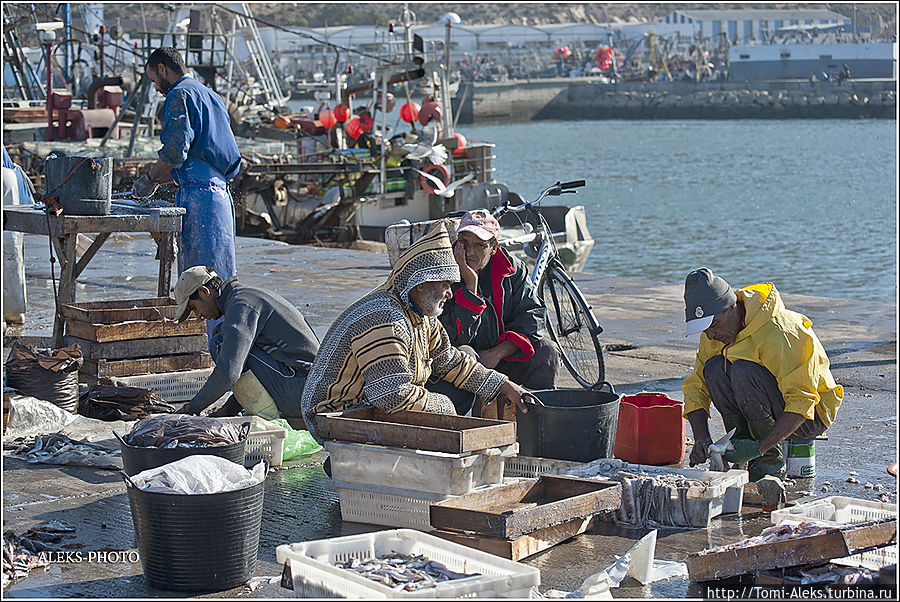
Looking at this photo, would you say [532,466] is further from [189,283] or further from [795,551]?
[189,283]

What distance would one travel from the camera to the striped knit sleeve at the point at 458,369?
473 cm

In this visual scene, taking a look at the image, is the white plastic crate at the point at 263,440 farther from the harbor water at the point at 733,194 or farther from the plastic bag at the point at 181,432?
the harbor water at the point at 733,194

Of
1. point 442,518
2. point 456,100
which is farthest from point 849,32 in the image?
point 442,518

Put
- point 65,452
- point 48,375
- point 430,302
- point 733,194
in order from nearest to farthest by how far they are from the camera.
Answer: point 430,302 → point 65,452 → point 48,375 → point 733,194

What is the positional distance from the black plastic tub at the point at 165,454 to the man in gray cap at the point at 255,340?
3.39 ft

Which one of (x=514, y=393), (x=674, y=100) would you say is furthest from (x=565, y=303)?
(x=674, y=100)

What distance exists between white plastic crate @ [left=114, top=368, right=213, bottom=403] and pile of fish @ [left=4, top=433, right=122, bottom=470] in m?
0.76

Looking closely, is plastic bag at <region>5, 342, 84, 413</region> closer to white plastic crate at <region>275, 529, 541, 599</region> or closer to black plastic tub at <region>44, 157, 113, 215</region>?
black plastic tub at <region>44, 157, 113, 215</region>

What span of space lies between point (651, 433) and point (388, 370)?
1.30 metres

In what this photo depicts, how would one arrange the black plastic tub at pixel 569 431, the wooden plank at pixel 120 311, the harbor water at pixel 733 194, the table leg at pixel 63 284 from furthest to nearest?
the harbor water at pixel 733 194, the table leg at pixel 63 284, the wooden plank at pixel 120 311, the black plastic tub at pixel 569 431

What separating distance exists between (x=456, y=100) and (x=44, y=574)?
68.4m

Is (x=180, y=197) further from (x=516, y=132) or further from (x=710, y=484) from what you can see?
(x=516, y=132)

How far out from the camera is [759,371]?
15.3 feet

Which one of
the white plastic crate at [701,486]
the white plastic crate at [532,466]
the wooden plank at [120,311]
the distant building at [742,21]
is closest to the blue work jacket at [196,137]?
the wooden plank at [120,311]
